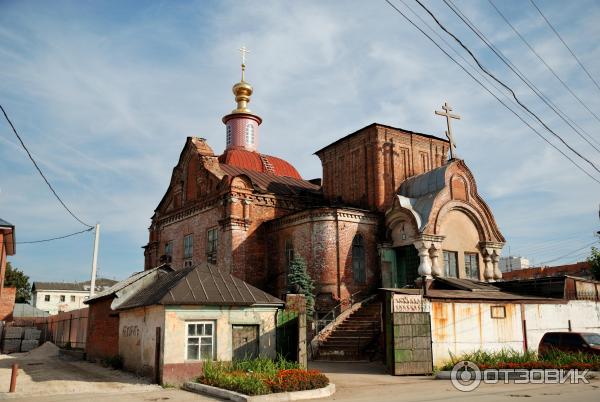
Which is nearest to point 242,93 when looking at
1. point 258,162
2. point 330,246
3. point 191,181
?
point 258,162

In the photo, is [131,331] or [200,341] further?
[131,331]

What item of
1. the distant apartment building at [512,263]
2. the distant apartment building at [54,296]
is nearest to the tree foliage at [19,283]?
the distant apartment building at [54,296]

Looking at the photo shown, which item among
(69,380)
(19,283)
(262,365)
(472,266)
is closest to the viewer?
(262,365)

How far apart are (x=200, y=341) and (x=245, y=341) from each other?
4.55ft

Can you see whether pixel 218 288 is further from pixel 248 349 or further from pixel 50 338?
pixel 50 338

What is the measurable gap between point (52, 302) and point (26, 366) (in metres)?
63.1

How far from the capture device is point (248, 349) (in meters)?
15.2

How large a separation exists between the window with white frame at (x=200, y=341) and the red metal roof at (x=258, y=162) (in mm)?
19515

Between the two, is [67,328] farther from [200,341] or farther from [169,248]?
[200,341]

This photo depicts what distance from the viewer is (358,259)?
24.7m

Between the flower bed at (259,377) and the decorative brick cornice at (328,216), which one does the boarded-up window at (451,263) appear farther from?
the flower bed at (259,377)

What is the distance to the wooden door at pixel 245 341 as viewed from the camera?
591 inches

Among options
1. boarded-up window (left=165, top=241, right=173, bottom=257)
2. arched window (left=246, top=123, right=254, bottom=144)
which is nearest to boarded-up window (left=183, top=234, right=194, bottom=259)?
boarded-up window (left=165, top=241, right=173, bottom=257)

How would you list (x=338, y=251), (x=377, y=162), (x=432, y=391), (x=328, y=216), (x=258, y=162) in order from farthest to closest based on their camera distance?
(x=258, y=162) < (x=377, y=162) < (x=328, y=216) < (x=338, y=251) < (x=432, y=391)
